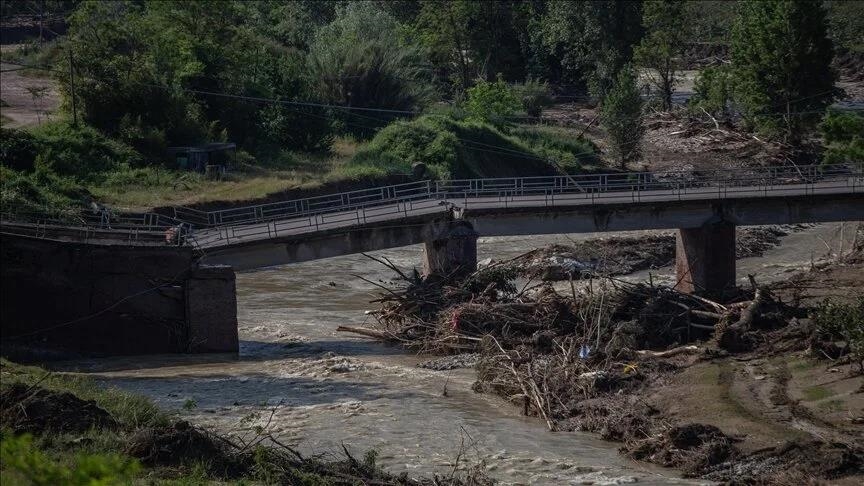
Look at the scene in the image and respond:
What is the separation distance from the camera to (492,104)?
266 ft

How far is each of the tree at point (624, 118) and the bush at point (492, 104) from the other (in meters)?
9.06

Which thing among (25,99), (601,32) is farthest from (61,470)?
(601,32)

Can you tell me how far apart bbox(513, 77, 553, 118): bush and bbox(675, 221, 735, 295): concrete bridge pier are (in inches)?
1633

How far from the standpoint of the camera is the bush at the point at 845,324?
30703mm

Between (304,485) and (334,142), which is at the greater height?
(334,142)

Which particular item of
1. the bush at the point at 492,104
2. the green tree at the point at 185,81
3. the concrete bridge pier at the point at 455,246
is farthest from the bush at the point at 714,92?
the concrete bridge pier at the point at 455,246

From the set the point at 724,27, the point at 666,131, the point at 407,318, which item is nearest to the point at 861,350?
the point at 407,318

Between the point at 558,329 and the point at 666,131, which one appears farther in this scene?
the point at 666,131

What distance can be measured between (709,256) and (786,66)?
91.2 ft

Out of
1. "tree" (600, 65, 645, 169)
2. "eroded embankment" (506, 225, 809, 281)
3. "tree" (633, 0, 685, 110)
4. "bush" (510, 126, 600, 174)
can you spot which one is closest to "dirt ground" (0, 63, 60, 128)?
"bush" (510, 126, 600, 174)

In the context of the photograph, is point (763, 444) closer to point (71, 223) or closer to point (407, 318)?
point (407, 318)

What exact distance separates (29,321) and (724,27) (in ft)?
235

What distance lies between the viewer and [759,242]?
5444 centimetres

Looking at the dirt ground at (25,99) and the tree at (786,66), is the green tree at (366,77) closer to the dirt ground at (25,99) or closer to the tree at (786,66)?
the dirt ground at (25,99)
